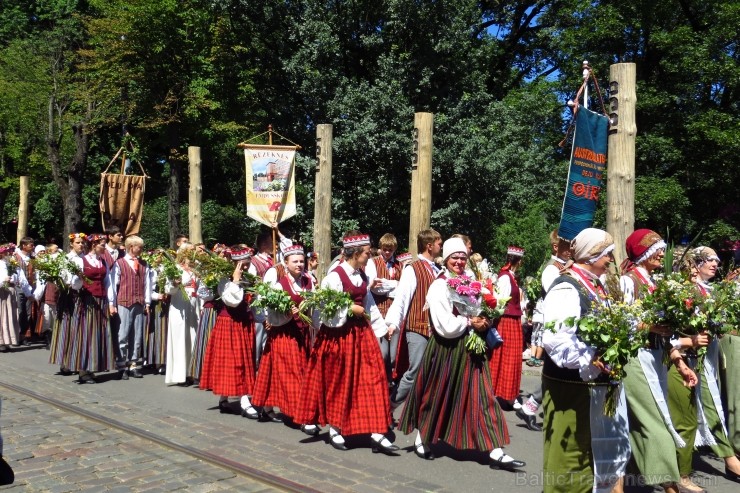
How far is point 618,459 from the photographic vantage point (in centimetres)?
423

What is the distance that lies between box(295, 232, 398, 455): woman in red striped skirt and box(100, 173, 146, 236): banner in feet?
26.7

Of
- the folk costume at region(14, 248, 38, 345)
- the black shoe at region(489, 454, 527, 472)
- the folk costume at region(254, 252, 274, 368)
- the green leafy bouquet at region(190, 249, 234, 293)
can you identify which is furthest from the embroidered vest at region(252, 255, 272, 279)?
the folk costume at region(14, 248, 38, 345)

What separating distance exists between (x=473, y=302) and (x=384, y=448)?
1587 mm

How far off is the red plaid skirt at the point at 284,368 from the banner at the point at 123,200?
7241mm

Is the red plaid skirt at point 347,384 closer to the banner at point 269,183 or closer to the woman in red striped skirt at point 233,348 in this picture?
the woman in red striped skirt at point 233,348

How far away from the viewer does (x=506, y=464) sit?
6.02m

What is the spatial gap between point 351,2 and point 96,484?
50.0ft

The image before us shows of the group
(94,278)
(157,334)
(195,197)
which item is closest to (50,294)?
(195,197)

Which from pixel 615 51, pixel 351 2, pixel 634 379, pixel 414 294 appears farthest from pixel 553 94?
pixel 634 379

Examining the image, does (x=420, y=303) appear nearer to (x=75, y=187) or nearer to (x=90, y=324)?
(x=90, y=324)

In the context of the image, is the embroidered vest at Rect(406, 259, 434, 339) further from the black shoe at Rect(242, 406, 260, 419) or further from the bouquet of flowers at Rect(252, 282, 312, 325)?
the black shoe at Rect(242, 406, 260, 419)

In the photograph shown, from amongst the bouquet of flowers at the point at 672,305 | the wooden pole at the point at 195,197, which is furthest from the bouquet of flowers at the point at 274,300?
the wooden pole at the point at 195,197

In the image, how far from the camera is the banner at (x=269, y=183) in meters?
11.3

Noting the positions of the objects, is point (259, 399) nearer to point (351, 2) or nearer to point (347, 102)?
point (347, 102)
